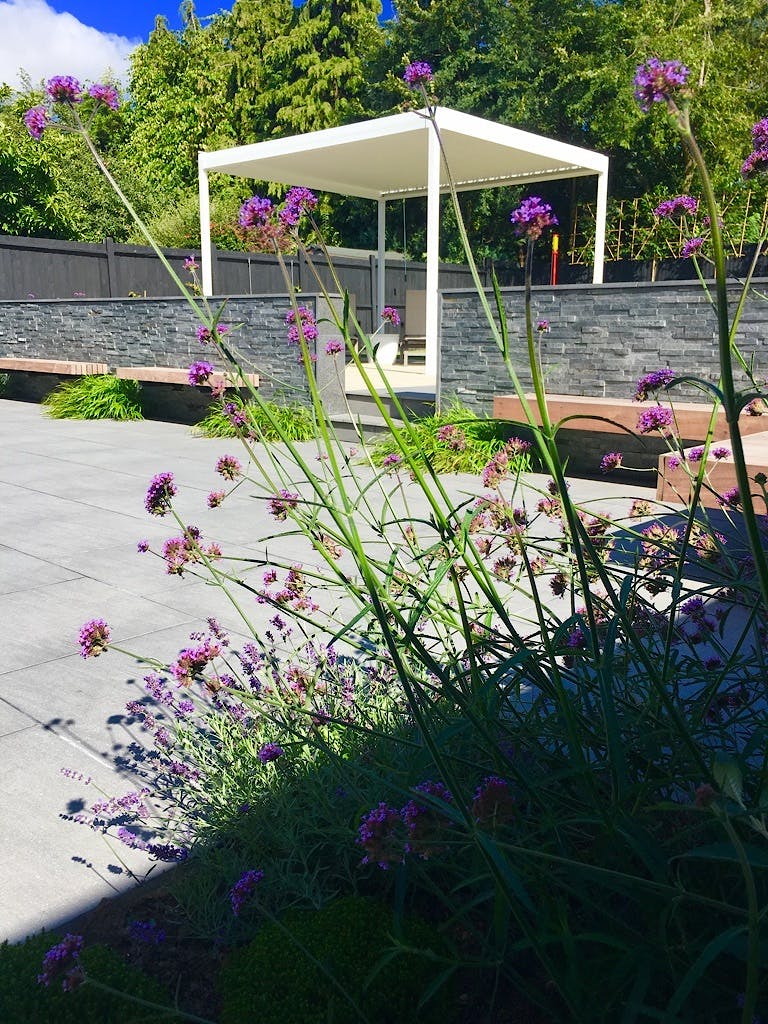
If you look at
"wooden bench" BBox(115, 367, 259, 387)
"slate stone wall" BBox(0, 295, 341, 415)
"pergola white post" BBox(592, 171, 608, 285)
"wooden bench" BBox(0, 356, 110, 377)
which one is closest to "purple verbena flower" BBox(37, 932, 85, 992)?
"slate stone wall" BBox(0, 295, 341, 415)

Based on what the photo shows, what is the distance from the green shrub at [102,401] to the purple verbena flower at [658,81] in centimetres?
965

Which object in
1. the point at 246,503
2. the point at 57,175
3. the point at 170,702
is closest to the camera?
the point at 170,702

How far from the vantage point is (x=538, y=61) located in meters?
21.5

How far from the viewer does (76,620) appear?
3436 mm

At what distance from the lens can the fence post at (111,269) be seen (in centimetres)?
1519

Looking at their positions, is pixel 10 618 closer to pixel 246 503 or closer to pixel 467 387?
pixel 246 503

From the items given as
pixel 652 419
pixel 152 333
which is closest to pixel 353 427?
pixel 152 333

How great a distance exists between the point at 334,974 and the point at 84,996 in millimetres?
384

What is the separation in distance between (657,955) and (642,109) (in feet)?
3.29

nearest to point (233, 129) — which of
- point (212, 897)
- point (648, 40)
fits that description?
point (648, 40)

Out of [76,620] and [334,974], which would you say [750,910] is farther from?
[76,620]

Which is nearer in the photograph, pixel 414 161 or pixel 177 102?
pixel 414 161

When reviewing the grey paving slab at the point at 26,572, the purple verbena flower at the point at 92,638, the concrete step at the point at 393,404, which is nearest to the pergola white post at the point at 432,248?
the concrete step at the point at 393,404

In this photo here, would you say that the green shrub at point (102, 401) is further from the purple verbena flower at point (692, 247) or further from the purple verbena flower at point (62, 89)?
the purple verbena flower at point (62, 89)
